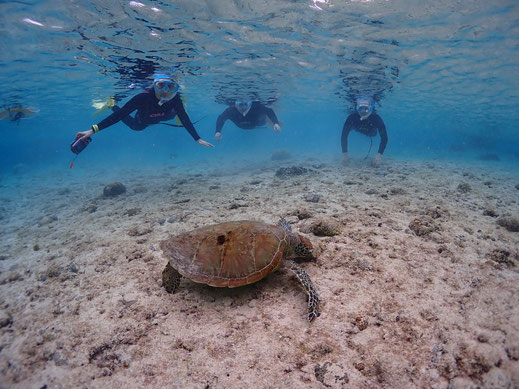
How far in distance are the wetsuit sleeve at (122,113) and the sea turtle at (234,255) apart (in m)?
6.45

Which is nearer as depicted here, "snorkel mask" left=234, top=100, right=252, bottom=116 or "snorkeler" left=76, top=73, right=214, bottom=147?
"snorkeler" left=76, top=73, right=214, bottom=147

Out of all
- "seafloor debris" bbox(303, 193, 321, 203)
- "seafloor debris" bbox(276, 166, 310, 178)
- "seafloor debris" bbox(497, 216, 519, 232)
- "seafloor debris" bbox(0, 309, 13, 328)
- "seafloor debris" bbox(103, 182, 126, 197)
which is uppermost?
"seafloor debris" bbox(497, 216, 519, 232)

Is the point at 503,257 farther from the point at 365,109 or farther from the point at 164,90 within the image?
the point at 365,109

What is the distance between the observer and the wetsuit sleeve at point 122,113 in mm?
7843

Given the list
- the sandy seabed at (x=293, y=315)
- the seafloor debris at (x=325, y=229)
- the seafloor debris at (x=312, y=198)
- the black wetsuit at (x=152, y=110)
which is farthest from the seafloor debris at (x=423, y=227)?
the black wetsuit at (x=152, y=110)

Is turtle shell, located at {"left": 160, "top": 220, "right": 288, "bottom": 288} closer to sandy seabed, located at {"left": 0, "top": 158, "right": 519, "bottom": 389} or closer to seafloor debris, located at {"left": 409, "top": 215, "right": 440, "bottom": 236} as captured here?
sandy seabed, located at {"left": 0, "top": 158, "right": 519, "bottom": 389}

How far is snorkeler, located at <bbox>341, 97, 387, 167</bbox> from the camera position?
13.9m

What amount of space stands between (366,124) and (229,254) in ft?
51.0

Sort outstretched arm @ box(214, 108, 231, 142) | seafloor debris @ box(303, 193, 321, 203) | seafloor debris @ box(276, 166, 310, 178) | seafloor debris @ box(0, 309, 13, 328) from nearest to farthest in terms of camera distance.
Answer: seafloor debris @ box(0, 309, 13, 328)
seafloor debris @ box(303, 193, 321, 203)
seafloor debris @ box(276, 166, 310, 178)
outstretched arm @ box(214, 108, 231, 142)

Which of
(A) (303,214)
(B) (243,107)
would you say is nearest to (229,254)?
(A) (303,214)

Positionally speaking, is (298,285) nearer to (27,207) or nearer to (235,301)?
(235,301)

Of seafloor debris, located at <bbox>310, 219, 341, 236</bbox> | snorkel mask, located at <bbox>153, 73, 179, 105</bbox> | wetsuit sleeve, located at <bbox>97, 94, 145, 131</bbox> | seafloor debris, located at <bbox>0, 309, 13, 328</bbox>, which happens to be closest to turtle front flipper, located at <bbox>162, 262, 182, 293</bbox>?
seafloor debris, located at <bbox>0, 309, 13, 328</bbox>

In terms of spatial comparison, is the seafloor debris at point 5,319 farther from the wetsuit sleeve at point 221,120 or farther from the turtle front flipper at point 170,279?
the wetsuit sleeve at point 221,120

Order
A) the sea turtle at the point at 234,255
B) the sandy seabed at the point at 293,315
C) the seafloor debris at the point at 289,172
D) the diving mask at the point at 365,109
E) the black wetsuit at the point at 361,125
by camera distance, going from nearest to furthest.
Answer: the sandy seabed at the point at 293,315 → the sea turtle at the point at 234,255 → the seafloor debris at the point at 289,172 → the diving mask at the point at 365,109 → the black wetsuit at the point at 361,125
